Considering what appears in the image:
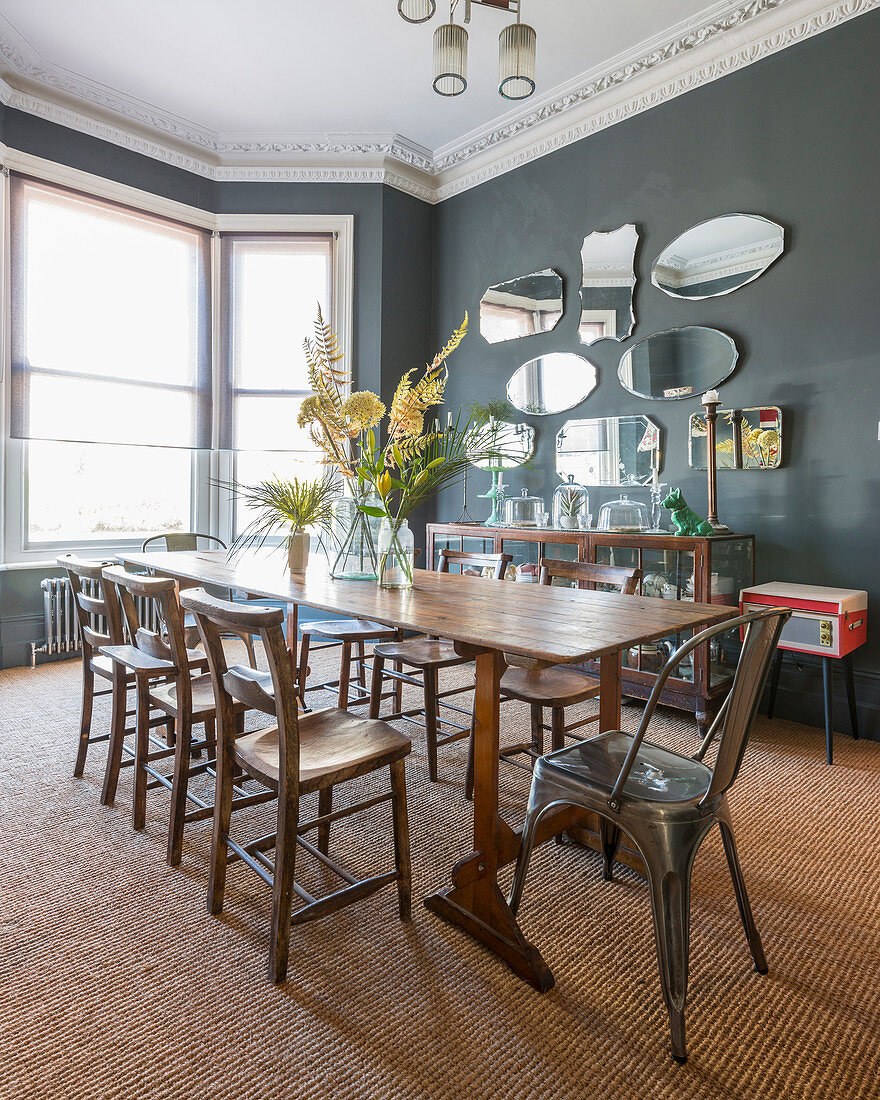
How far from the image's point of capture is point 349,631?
9.47ft

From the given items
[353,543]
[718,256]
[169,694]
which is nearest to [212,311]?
[353,543]

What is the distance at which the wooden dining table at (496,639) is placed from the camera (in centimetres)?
145

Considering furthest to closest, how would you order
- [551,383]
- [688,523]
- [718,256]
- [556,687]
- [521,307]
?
[521,307] → [551,383] → [718,256] → [688,523] → [556,687]

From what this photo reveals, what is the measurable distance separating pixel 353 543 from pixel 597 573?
2.92 ft

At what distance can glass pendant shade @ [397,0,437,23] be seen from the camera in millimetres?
2236

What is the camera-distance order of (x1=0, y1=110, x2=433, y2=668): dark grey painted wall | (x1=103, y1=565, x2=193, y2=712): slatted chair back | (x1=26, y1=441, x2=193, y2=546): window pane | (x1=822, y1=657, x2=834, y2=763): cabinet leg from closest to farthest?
(x1=103, y1=565, x2=193, y2=712): slatted chair back
(x1=822, y1=657, x2=834, y2=763): cabinet leg
(x1=26, y1=441, x2=193, y2=546): window pane
(x1=0, y1=110, x2=433, y2=668): dark grey painted wall

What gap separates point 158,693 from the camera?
7.01 ft

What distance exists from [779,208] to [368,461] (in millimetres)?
2551

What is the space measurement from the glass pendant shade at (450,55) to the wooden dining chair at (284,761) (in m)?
2.05

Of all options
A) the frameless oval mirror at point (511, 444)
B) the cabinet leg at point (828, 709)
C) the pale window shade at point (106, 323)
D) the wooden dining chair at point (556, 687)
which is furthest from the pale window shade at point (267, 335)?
the cabinet leg at point (828, 709)

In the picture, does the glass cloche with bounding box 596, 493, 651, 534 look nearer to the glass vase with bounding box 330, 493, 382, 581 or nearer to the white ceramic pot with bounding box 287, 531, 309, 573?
the glass vase with bounding box 330, 493, 382, 581

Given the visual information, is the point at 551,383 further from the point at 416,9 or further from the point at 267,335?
the point at 416,9

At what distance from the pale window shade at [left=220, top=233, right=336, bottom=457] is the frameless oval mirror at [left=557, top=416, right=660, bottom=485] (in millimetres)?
1887

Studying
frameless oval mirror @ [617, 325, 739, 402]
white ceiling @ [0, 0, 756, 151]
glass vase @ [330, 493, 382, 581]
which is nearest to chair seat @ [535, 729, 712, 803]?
glass vase @ [330, 493, 382, 581]
